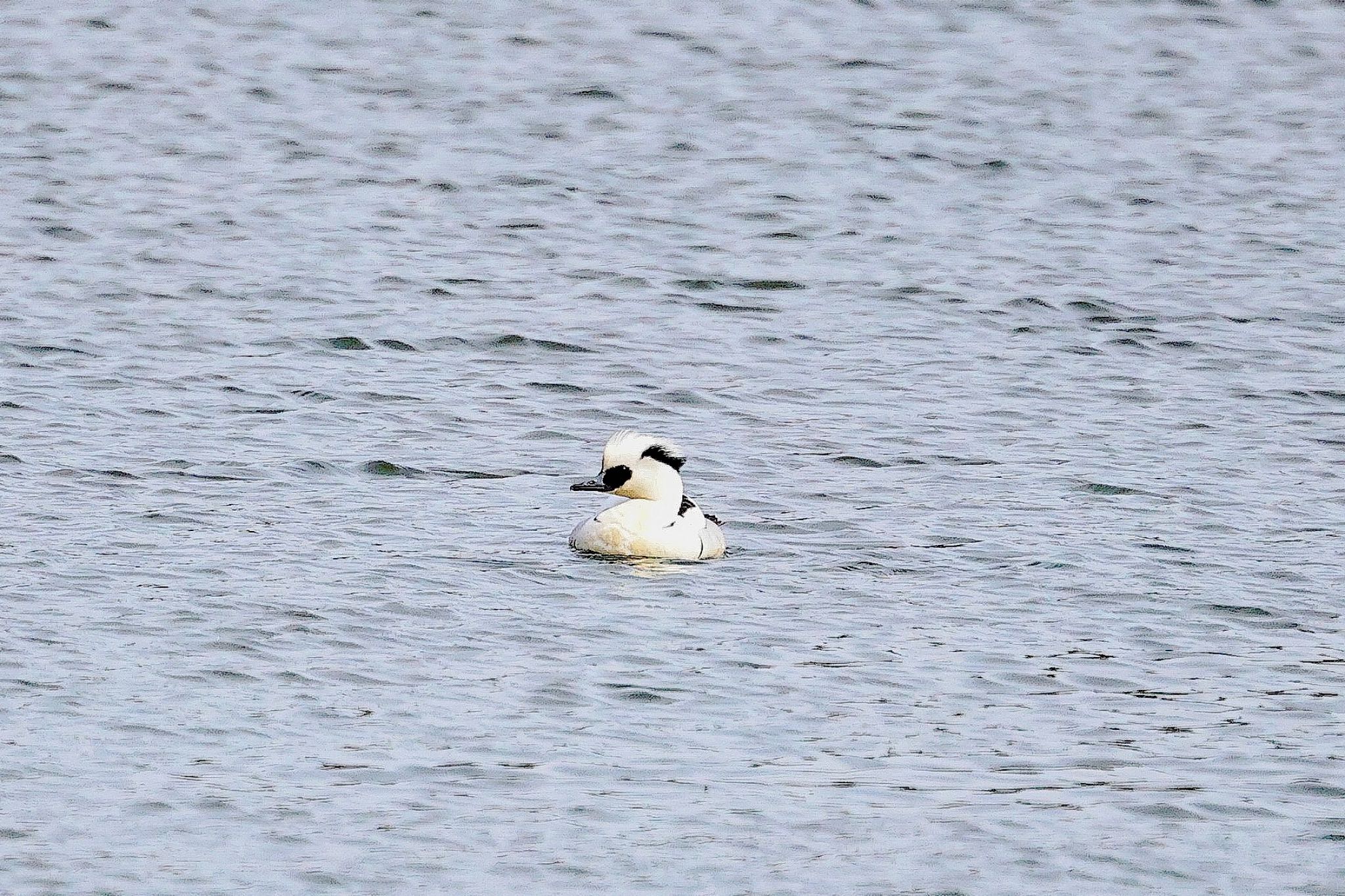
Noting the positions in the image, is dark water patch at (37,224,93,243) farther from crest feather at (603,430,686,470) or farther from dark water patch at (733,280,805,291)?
crest feather at (603,430,686,470)

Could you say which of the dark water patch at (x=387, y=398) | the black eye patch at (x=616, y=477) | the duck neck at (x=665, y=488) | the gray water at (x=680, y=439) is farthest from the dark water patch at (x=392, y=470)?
the duck neck at (x=665, y=488)

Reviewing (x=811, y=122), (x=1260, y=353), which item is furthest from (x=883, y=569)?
(x=811, y=122)

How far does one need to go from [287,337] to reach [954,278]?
620cm

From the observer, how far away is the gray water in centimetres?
1015

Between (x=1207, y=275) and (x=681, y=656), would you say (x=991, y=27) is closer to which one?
(x=1207, y=275)

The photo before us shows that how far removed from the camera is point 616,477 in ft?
50.4

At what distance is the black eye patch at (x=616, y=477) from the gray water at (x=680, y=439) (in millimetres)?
562

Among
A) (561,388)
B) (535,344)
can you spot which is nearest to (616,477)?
(561,388)

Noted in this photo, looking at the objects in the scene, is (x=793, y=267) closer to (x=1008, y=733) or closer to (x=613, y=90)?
(x=613, y=90)

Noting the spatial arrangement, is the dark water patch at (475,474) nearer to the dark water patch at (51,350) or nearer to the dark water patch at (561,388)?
the dark water patch at (561,388)

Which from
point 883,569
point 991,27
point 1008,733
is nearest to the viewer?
point 1008,733

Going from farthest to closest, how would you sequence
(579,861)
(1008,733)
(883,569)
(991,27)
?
1. (991,27)
2. (883,569)
3. (1008,733)
4. (579,861)

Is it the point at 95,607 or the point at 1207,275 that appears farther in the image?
the point at 1207,275

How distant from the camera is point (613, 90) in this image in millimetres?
28750
